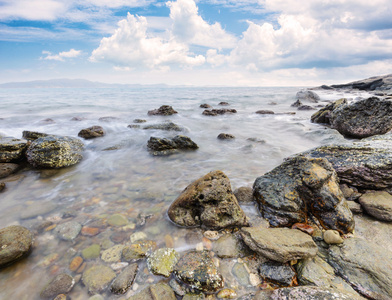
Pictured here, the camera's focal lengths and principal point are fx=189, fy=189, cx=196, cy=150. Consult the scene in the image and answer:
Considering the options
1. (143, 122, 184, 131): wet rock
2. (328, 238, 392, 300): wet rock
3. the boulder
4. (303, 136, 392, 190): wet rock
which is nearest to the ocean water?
the boulder

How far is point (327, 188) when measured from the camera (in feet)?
11.3

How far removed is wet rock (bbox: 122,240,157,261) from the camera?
→ 9.83 feet

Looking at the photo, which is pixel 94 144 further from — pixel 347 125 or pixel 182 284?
pixel 347 125

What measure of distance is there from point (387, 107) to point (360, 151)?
22.4ft

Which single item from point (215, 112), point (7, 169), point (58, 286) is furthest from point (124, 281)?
point (215, 112)

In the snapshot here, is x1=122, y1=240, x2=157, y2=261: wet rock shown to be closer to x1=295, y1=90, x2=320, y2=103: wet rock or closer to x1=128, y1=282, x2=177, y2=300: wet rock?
x1=128, y1=282, x2=177, y2=300: wet rock

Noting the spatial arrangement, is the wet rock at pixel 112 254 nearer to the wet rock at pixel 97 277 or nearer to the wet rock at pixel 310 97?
the wet rock at pixel 97 277

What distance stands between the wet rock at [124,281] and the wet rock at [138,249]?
226 millimetres

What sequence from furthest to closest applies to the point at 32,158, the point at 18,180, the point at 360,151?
the point at 32,158
the point at 18,180
the point at 360,151

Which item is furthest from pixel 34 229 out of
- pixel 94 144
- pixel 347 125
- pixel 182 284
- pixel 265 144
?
pixel 347 125

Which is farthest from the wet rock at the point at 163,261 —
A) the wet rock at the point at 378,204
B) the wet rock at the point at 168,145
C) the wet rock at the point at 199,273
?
the wet rock at the point at 168,145

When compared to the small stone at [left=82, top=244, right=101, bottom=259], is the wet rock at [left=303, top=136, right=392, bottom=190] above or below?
above

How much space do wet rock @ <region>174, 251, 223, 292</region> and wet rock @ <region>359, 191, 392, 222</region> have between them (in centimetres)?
317

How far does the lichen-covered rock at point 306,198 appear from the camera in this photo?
3.31 m
